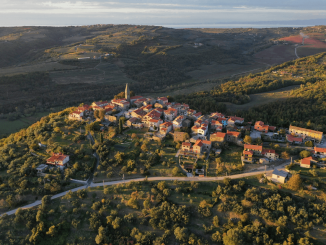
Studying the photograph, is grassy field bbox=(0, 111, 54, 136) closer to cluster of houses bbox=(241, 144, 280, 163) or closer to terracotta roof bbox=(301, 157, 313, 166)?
cluster of houses bbox=(241, 144, 280, 163)

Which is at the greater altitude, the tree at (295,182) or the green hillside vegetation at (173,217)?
the tree at (295,182)

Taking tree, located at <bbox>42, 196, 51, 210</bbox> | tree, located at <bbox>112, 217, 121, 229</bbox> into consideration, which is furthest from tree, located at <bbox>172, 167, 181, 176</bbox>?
tree, located at <bbox>42, 196, 51, 210</bbox>


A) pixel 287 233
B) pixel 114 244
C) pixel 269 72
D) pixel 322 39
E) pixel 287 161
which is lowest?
pixel 114 244

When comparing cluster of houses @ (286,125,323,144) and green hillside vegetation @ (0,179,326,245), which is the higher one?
cluster of houses @ (286,125,323,144)

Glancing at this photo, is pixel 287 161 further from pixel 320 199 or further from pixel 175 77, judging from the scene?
pixel 175 77

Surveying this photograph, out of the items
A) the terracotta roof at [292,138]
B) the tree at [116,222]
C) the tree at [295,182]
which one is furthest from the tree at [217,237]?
the terracotta roof at [292,138]

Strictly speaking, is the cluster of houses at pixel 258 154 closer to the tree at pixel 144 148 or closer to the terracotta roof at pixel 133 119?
the tree at pixel 144 148

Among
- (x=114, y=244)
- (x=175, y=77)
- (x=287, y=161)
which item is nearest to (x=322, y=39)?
(x=175, y=77)
